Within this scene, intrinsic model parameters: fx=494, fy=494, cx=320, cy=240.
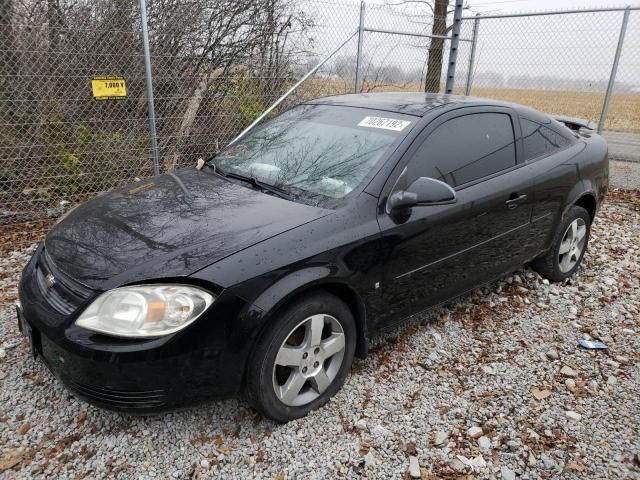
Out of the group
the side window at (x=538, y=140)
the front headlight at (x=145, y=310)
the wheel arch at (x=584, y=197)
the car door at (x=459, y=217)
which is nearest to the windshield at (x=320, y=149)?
the car door at (x=459, y=217)

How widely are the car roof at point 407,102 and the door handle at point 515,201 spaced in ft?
2.30

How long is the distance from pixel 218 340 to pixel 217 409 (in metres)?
0.65

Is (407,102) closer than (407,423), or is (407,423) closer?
(407,423)

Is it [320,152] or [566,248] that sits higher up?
[320,152]

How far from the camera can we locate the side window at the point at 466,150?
2938mm

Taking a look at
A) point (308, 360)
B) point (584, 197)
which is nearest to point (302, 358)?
point (308, 360)

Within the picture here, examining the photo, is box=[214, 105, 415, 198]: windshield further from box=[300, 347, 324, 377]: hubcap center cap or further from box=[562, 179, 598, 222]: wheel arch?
box=[562, 179, 598, 222]: wheel arch

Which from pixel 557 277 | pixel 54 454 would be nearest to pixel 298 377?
pixel 54 454

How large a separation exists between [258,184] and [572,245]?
286cm

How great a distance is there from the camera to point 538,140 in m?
3.72

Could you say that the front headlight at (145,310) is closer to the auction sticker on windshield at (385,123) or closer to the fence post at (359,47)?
the auction sticker on windshield at (385,123)

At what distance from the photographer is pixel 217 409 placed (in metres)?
2.60

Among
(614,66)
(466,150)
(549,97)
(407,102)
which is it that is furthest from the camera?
(549,97)

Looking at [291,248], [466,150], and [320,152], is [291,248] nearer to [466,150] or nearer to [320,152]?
[320,152]
